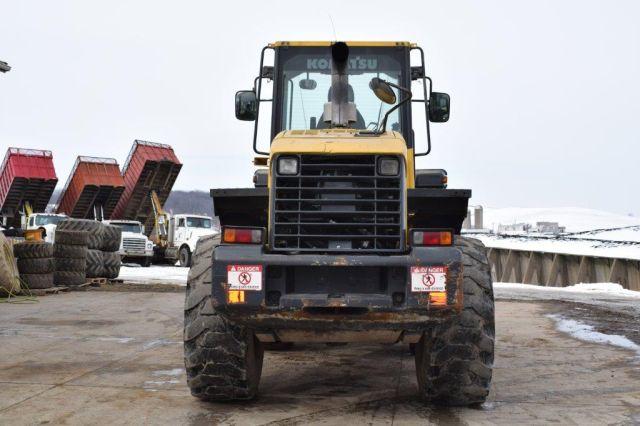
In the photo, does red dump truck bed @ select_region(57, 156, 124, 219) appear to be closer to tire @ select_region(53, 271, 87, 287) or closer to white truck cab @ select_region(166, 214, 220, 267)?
white truck cab @ select_region(166, 214, 220, 267)

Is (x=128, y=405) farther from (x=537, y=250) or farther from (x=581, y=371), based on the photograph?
(x=537, y=250)

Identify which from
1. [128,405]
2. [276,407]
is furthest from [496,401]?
[128,405]

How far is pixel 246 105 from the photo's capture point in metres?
7.21

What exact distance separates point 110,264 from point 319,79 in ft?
43.6

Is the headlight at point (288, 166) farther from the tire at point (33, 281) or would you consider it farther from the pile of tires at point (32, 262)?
the tire at point (33, 281)

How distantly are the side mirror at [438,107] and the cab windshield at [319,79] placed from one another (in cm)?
33

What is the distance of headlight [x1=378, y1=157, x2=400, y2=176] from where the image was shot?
555 centimetres

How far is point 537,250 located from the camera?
29406mm

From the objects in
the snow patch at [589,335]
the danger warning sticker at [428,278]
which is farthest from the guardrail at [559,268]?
the danger warning sticker at [428,278]

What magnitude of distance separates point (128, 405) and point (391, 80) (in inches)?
146

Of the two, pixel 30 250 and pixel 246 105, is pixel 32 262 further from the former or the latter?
pixel 246 105

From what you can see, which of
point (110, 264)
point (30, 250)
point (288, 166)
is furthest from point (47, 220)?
point (288, 166)

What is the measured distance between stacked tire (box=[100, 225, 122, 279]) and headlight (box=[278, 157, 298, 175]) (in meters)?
14.5

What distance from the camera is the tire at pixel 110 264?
19.2 meters
